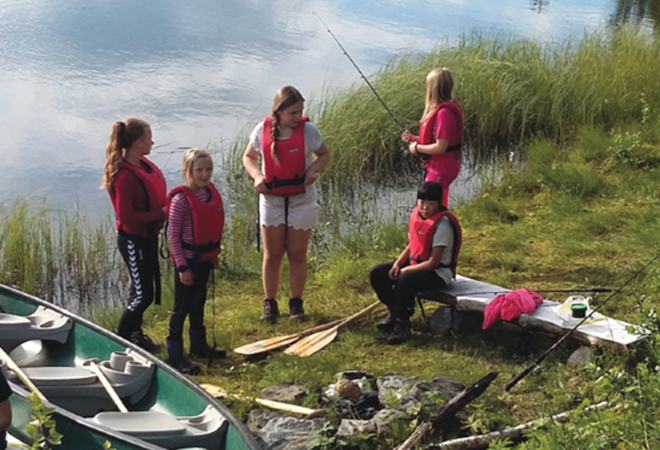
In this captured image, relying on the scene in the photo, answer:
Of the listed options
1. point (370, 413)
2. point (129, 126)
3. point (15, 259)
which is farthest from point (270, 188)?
point (15, 259)

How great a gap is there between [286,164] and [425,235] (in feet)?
3.18

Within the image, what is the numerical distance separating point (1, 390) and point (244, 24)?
15.1m

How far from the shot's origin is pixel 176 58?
47.6 ft

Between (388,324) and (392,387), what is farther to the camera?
(388,324)

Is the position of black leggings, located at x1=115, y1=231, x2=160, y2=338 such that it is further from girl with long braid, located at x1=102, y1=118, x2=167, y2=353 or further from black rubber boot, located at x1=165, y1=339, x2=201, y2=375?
black rubber boot, located at x1=165, y1=339, x2=201, y2=375

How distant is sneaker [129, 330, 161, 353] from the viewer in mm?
5254

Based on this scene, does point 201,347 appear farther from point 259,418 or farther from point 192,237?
point 259,418

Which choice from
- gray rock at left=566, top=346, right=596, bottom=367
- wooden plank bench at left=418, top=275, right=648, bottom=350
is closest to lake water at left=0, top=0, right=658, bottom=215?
wooden plank bench at left=418, top=275, right=648, bottom=350

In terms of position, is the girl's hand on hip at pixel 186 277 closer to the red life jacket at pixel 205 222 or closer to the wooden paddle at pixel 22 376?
the red life jacket at pixel 205 222

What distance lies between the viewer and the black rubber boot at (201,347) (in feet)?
17.0

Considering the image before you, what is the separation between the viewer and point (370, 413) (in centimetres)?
428

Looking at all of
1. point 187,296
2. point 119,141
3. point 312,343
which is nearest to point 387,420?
point 312,343

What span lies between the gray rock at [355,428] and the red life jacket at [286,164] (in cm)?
173

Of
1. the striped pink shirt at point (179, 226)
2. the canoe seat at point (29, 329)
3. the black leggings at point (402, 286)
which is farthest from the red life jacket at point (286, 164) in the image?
the canoe seat at point (29, 329)
